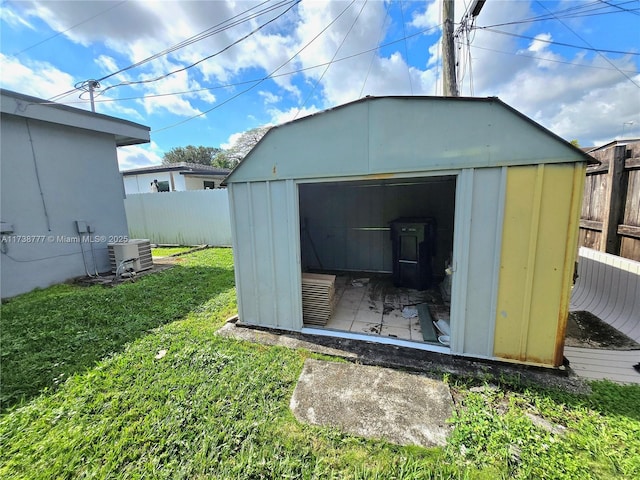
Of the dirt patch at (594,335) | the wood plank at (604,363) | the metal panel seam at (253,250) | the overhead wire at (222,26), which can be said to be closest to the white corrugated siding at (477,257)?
the wood plank at (604,363)

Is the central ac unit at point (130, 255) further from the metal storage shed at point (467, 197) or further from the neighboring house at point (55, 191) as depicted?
the metal storage shed at point (467, 197)

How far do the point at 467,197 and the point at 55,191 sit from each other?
7336mm

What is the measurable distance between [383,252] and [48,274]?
693cm

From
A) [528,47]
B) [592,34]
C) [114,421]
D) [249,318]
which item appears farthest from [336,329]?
[592,34]

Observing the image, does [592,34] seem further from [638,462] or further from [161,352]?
[161,352]

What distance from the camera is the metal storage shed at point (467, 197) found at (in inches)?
82.3

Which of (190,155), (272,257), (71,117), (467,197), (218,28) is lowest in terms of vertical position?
(272,257)

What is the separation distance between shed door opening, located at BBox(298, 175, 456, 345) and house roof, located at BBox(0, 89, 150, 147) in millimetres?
4735

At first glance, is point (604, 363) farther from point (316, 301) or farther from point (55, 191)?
point (55, 191)

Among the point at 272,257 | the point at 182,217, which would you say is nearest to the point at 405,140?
the point at 272,257

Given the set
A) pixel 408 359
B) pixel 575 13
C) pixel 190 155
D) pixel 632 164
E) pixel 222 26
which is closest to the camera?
pixel 408 359

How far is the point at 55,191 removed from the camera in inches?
204

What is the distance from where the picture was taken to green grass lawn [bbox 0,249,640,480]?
150 cm

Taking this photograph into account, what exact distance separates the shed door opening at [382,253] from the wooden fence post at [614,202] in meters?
1.94
